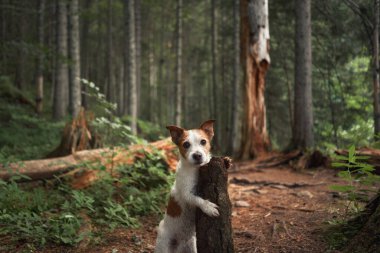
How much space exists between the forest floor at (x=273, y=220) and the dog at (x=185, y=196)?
825 mm

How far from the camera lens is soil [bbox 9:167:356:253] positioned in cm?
425

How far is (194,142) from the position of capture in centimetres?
367

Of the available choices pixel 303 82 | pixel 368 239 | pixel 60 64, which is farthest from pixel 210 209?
pixel 60 64

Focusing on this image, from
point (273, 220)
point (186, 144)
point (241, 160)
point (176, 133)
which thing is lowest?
point (273, 220)

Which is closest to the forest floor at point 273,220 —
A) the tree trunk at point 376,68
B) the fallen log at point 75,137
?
the tree trunk at point 376,68

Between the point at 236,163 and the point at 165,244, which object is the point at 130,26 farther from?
the point at 165,244

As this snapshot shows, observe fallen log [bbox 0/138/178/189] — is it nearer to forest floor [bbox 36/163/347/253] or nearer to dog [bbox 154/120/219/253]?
forest floor [bbox 36/163/347/253]

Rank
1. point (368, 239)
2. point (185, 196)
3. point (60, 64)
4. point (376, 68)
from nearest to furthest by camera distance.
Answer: point (368, 239)
point (185, 196)
point (376, 68)
point (60, 64)

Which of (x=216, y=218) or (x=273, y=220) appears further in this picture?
(x=273, y=220)

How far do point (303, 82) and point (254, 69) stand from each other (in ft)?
5.46

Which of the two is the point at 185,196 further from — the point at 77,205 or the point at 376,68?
the point at 376,68

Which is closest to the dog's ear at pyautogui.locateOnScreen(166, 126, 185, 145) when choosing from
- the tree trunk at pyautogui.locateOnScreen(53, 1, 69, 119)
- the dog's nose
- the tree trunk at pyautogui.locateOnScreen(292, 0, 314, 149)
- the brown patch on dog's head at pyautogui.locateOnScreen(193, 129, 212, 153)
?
the brown patch on dog's head at pyautogui.locateOnScreen(193, 129, 212, 153)

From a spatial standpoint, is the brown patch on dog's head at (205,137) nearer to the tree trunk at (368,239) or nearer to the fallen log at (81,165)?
the tree trunk at (368,239)

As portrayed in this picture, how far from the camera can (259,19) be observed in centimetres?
1052
